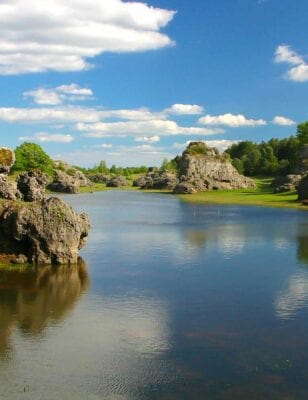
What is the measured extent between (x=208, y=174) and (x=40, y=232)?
12973 cm

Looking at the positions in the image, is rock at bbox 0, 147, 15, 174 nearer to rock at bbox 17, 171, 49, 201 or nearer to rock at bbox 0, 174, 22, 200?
rock at bbox 0, 174, 22, 200

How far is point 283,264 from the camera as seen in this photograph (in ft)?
144

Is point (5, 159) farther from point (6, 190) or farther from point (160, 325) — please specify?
point (160, 325)

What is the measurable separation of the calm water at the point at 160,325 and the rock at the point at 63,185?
112m

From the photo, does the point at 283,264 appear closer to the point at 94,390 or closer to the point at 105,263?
the point at 105,263

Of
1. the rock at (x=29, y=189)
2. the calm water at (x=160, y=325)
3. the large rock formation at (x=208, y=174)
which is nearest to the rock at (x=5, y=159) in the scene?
the rock at (x=29, y=189)

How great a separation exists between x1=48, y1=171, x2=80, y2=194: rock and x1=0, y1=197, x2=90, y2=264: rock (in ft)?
389

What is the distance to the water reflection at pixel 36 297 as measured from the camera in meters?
27.0

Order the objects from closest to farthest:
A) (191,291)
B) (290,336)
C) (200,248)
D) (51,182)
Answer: (290,336), (191,291), (200,248), (51,182)

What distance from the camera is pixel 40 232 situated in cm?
4116

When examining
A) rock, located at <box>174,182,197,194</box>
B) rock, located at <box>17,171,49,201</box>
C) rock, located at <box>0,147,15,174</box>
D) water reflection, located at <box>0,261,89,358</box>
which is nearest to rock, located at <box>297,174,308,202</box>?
rock, located at <box>174,182,197,194</box>

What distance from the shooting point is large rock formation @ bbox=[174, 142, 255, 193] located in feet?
533

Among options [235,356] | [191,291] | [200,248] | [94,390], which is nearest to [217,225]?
[200,248]

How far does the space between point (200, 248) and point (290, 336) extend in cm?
2595
